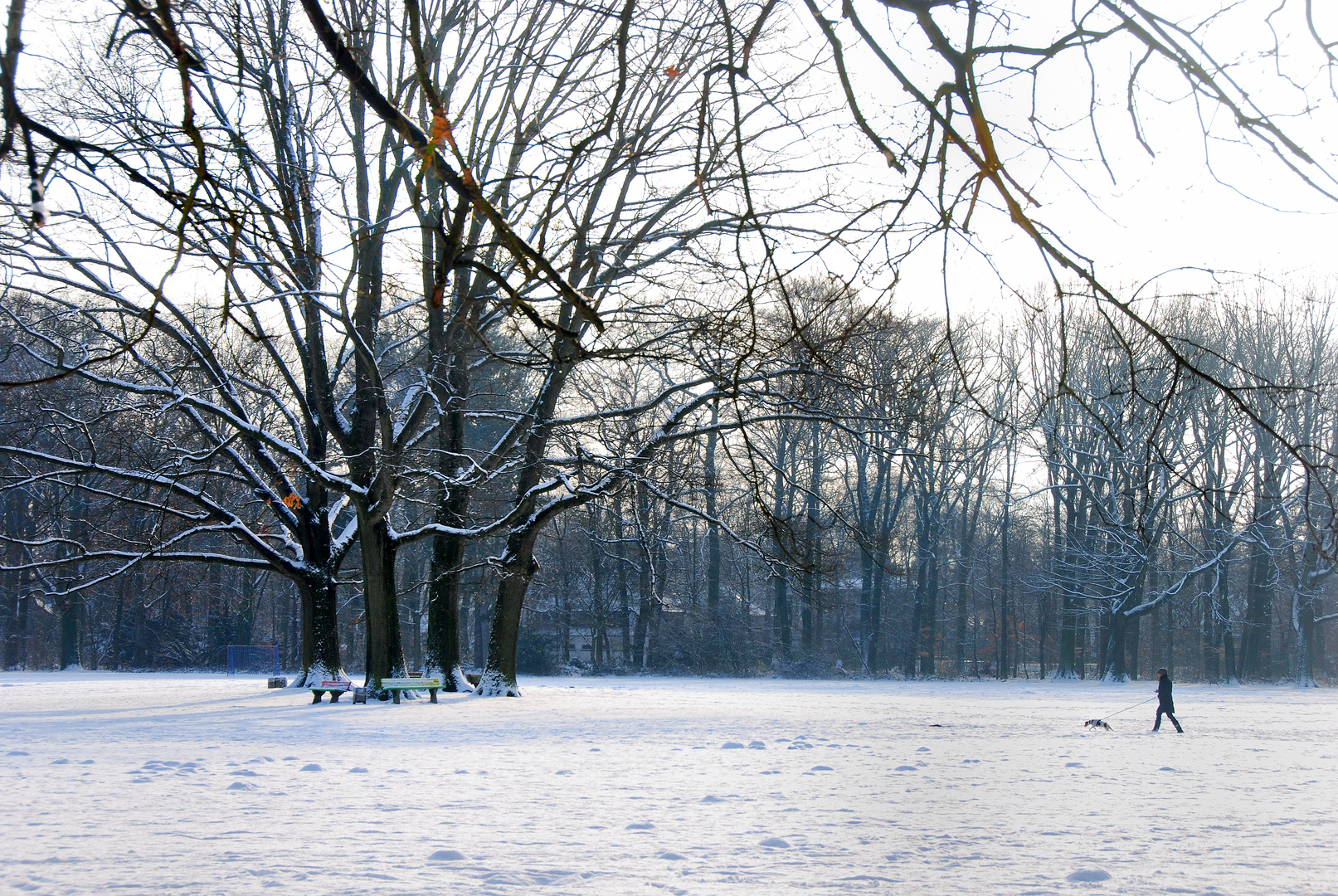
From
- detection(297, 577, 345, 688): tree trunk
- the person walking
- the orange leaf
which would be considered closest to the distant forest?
detection(297, 577, 345, 688): tree trunk

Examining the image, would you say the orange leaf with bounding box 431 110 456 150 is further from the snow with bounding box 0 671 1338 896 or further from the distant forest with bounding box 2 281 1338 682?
the distant forest with bounding box 2 281 1338 682

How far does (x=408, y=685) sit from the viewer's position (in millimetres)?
19562

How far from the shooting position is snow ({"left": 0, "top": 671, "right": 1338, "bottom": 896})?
19.8 ft

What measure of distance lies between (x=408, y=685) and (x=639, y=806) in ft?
39.0

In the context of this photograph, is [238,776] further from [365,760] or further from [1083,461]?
[1083,461]

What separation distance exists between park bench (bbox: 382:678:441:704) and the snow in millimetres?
1421

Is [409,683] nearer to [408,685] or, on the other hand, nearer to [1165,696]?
[408,685]

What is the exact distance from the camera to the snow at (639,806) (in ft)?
19.8

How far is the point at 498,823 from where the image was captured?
762 centimetres

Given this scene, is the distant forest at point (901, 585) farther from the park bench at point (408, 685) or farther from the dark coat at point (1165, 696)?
the dark coat at point (1165, 696)

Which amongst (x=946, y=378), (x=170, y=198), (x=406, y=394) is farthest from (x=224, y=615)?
(x=170, y=198)

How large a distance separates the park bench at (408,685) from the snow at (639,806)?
1.42m

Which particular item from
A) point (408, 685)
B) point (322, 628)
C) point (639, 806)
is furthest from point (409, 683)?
point (639, 806)

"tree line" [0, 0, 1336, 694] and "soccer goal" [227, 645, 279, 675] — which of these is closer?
"tree line" [0, 0, 1336, 694]
